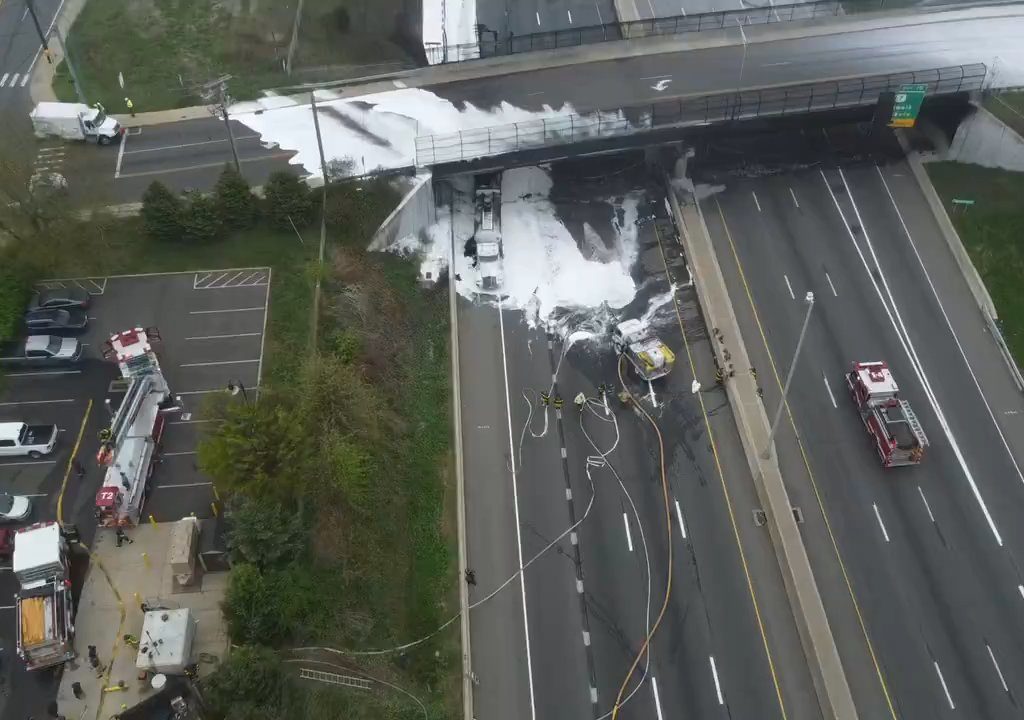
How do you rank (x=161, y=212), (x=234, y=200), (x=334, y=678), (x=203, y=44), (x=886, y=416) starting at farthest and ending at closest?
(x=203, y=44) → (x=234, y=200) → (x=161, y=212) → (x=886, y=416) → (x=334, y=678)

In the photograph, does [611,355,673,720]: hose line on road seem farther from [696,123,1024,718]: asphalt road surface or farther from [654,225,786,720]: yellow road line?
[696,123,1024,718]: asphalt road surface

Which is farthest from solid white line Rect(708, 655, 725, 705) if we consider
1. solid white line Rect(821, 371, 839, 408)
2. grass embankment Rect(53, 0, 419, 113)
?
grass embankment Rect(53, 0, 419, 113)

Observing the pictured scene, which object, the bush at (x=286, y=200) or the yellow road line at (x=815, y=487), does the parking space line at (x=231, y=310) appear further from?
the yellow road line at (x=815, y=487)

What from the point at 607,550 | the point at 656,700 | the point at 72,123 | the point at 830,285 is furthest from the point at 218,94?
the point at 656,700

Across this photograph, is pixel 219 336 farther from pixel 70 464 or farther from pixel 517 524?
pixel 517 524

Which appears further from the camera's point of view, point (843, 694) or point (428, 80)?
point (428, 80)

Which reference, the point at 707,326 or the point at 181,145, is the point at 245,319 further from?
the point at 707,326

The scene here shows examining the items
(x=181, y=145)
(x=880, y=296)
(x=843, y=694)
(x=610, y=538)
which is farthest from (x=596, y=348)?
(x=181, y=145)

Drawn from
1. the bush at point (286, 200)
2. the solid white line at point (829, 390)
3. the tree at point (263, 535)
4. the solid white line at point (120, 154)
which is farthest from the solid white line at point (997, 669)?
the solid white line at point (120, 154)
